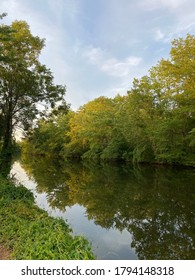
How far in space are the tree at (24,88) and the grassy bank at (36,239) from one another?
40.8 feet

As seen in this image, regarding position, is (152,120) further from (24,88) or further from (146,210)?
(146,210)

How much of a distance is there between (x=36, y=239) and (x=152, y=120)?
29948 mm

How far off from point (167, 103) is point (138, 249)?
24855 mm

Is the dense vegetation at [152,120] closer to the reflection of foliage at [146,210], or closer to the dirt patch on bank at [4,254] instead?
the reflection of foliage at [146,210]

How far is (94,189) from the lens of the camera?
18.7 meters

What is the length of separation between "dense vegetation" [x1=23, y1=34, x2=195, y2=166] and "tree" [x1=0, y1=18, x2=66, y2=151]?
1298 millimetres

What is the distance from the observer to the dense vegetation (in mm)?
27294

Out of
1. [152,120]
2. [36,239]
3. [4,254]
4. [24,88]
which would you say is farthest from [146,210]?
[152,120]

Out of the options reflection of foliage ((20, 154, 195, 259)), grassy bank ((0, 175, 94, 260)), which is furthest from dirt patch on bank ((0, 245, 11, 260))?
reflection of foliage ((20, 154, 195, 259))

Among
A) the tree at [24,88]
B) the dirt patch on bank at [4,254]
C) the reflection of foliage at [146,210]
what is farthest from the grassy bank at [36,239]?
the tree at [24,88]

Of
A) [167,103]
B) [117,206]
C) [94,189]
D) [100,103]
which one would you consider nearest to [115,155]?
[100,103]

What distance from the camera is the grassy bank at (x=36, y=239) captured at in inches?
210

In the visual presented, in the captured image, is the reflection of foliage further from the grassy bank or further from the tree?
the tree

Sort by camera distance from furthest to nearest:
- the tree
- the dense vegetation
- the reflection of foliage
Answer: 1. the dense vegetation
2. the tree
3. the reflection of foliage
